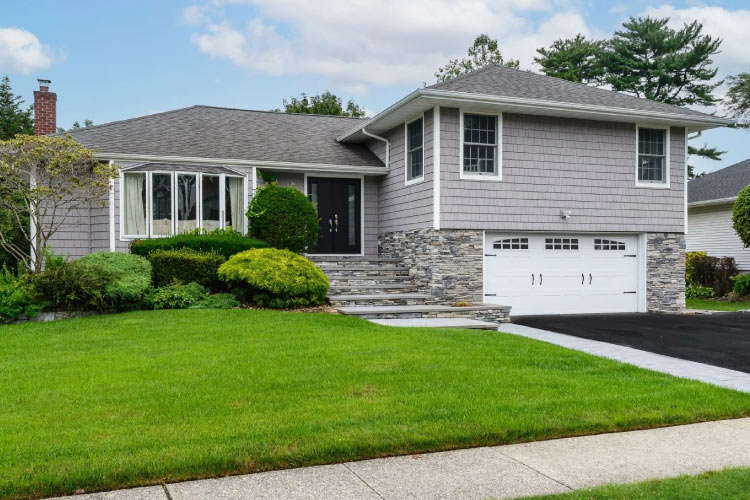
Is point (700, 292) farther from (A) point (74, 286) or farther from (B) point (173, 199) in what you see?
(A) point (74, 286)

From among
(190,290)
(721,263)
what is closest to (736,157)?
(721,263)

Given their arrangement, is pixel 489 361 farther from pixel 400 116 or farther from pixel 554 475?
pixel 400 116

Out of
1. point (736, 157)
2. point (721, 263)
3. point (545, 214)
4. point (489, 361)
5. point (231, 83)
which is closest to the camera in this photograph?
point (489, 361)

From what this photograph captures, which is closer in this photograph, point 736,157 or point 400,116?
point 400,116

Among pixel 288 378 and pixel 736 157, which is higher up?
pixel 736 157

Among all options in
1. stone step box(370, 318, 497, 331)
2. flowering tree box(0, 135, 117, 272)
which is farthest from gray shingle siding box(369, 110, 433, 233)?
flowering tree box(0, 135, 117, 272)

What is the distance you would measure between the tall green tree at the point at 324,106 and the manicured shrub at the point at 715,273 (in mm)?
17835

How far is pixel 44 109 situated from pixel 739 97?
1262 inches

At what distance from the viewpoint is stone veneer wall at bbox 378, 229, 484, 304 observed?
1262 cm

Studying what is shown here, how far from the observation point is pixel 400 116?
13.7 m

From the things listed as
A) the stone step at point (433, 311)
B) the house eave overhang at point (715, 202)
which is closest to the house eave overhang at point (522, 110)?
the stone step at point (433, 311)

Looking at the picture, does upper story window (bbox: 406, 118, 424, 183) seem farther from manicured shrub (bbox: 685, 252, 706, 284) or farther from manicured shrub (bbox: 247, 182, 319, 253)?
manicured shrub (bbox: 685, 252, 706, 284)

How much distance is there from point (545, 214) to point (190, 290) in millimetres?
7390

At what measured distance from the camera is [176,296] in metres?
11.2
